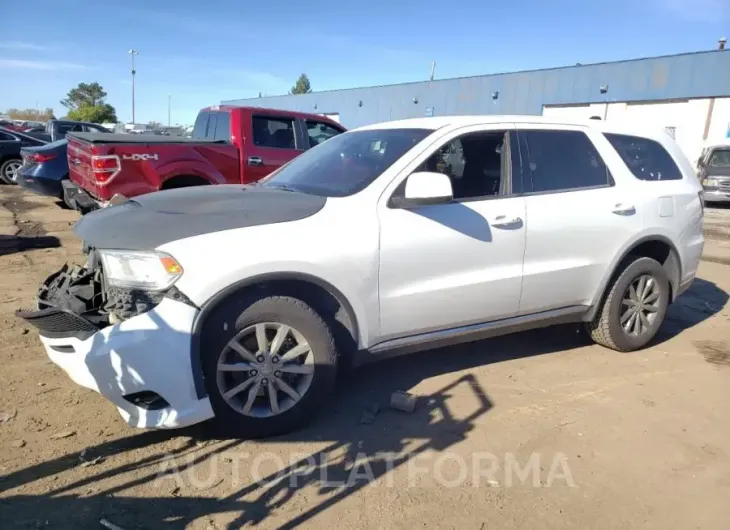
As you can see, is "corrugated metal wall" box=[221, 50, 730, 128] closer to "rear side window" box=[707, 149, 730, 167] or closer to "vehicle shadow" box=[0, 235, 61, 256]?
"rear side window" box=[707, 149, 730, 167]

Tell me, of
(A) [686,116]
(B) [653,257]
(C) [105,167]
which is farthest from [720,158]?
(C) [105,167]

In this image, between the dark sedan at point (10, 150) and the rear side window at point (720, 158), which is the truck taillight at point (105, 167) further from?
the rear side window at point (720, 158)

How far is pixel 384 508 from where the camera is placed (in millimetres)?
2688

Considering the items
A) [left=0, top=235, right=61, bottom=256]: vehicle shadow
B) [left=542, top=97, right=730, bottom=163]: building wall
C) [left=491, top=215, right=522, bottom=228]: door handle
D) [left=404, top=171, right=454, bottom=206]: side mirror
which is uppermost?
[left=542, top=97, right=730, bottom=163]: building wall

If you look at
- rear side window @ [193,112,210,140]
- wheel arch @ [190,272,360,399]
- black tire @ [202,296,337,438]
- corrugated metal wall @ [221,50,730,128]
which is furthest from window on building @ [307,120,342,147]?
corrugated metal wall @ [221,50,730,128]

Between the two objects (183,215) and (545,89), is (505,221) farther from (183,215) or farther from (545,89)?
(545,89)

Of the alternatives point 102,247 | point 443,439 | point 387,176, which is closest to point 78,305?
point 102,247

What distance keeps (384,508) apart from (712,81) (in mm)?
25025

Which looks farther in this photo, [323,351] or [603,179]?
[603,179]

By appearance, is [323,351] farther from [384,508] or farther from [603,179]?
[603,179]

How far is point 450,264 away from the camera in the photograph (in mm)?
3604

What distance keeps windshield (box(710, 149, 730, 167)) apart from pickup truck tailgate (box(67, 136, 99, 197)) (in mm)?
18299

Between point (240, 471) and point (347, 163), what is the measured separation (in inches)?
83.4

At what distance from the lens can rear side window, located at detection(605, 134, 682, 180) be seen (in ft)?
15.2
